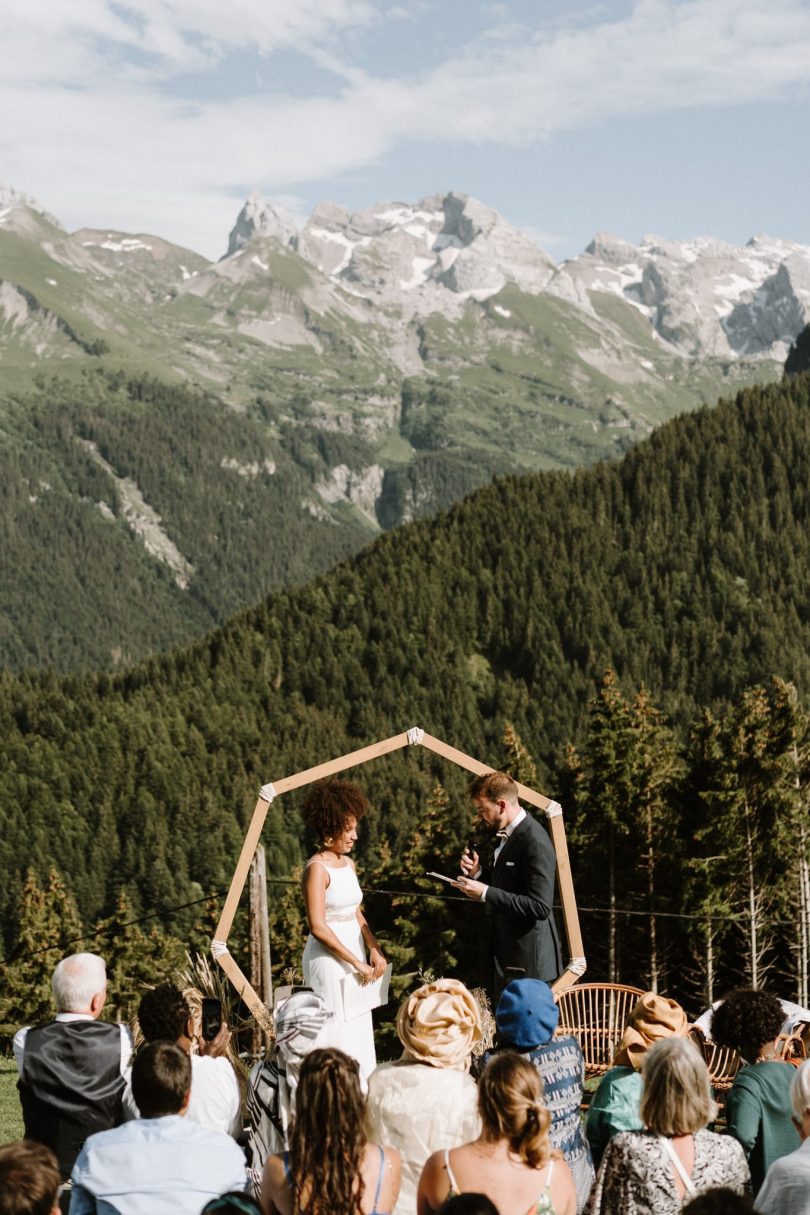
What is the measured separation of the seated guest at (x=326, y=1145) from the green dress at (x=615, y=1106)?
1.70 m

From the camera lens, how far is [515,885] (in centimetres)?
915

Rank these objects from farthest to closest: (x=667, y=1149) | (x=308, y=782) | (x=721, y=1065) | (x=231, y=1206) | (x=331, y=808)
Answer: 1. (x=308, y=782)
2. (x=721, y=1065)
3. (x=331, y=808)
4. (x=667, y=1149)
5. (x=231, y=1206)

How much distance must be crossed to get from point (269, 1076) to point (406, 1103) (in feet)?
2.50

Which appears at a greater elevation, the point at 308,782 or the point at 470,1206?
the point at 308,782

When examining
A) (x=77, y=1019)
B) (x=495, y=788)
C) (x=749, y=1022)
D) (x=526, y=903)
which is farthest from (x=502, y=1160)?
(x=495, y=788)

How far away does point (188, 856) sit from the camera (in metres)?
120

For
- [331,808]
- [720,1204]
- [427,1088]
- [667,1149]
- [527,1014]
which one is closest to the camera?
[720,1204]

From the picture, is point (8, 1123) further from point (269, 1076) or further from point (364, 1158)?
point (364, 1158)

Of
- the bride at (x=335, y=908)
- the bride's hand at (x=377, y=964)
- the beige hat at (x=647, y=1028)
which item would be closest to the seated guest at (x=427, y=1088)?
the beige hat at (x=647, y=1028)

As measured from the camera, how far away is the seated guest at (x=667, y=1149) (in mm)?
5625

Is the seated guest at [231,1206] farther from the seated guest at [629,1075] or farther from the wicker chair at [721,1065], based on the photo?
the wicker chair at [721,1065]

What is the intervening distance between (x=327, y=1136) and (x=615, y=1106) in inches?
76.6

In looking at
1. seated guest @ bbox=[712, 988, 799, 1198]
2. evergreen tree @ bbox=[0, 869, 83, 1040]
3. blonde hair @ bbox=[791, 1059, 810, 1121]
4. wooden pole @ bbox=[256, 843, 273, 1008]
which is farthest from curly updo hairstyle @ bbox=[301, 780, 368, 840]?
evergreen tree @ bbox=[0, 869, 83, 1040]

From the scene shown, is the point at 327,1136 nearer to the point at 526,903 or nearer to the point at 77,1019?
the point at 77,1019
